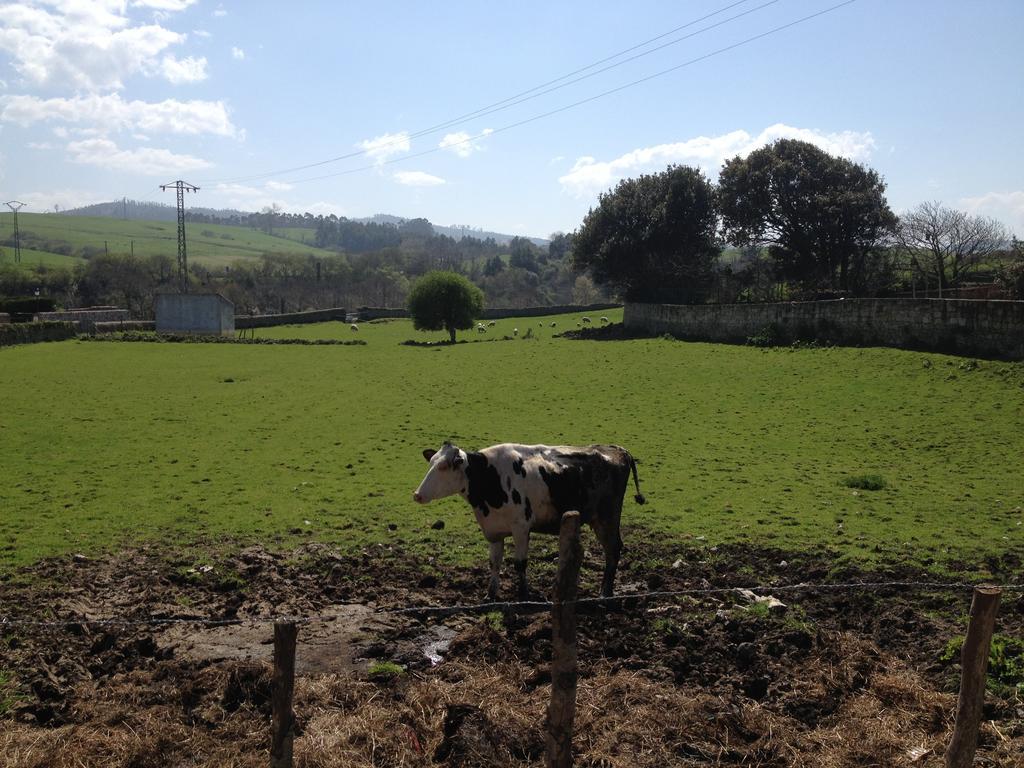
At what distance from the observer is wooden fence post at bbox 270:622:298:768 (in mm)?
4961

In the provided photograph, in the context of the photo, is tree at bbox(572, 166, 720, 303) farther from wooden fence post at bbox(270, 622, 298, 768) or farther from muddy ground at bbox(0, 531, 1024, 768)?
wooden fence post at bbox(270, 622, 298, 768)

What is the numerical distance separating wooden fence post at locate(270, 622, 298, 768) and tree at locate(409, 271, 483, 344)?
4792 centimetres

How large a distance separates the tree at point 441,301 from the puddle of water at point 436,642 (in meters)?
44.4

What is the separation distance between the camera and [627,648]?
7.91 meters

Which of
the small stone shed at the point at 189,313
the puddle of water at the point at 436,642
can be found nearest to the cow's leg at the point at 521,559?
the puddle of water at the point at 436,642

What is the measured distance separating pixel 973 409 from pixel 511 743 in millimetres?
19864

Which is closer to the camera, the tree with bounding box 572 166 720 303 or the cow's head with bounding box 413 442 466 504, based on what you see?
the cow's head with bounding box 413 442 466 504

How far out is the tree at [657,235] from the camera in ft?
177

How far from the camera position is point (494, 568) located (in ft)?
31.1

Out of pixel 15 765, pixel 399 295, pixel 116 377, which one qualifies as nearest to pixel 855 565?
pixel 15 765

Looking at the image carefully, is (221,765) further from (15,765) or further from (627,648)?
(627,648)

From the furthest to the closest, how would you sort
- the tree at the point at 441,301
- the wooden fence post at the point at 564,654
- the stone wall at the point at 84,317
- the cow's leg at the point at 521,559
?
the stone wall at the point at 84,317 < the tree at the point at 441,301 < the cow's leg at the point at 521,559 < the wooden fence post at the point at 564,654

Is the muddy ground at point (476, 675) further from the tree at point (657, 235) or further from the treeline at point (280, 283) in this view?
the treeline at point (280, 283)

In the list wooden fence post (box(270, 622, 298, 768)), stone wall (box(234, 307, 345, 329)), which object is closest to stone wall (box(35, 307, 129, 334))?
stone wall (box(234, 307, 345, 329))
